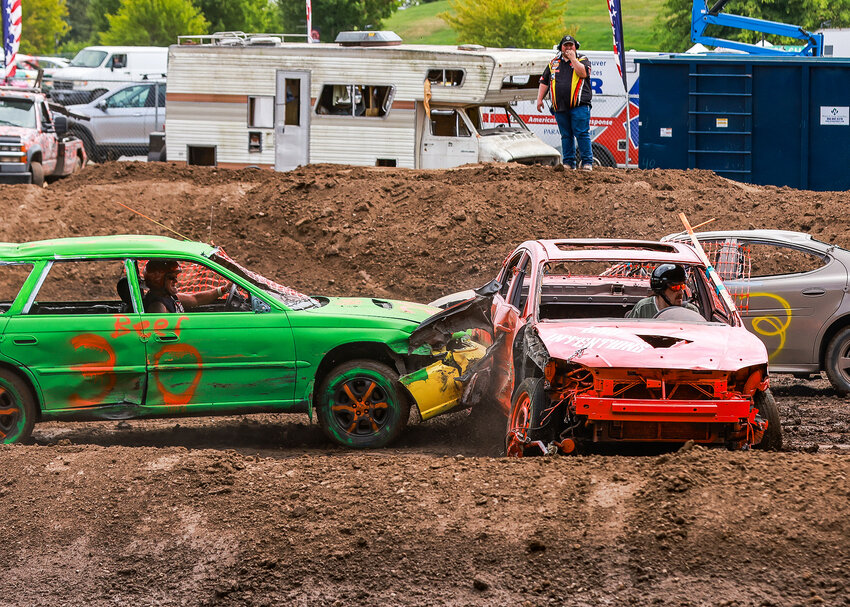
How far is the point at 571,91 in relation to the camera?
17828 mm

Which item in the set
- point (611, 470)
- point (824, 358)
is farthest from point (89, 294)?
point (611, 470)

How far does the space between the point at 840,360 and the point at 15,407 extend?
7422 mm

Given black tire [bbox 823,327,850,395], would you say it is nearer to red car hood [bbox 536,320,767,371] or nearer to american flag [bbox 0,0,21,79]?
red car hood [bbox 536,320,767,371]

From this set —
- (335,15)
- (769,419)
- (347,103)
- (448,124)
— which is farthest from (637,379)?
(335,15)

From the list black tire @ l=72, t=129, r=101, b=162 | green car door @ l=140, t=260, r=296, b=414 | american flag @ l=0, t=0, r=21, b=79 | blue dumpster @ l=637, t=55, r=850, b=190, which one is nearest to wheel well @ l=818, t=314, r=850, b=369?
green car door @ l=140, t=260, r=296, b=414

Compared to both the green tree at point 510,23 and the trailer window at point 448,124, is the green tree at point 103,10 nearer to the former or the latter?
the green tree at point 510,23

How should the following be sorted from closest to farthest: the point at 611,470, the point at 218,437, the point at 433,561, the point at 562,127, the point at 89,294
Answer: the point at 433,561
the point at 611,470
the point at 218,437
the point at 89,294
the point at 562,127

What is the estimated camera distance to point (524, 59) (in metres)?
19.8

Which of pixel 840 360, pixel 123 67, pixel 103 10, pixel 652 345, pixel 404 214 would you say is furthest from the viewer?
pixel 103 10

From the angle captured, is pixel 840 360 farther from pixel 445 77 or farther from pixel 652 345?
pixel 445 77

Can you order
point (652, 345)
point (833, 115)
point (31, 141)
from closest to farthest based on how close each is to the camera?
point (652, 345) → point (833, 115) → point (31, 141)

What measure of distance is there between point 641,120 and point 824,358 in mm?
10674

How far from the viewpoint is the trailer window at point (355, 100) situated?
2048 centimetres

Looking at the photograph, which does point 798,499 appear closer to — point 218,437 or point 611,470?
point 611,470
